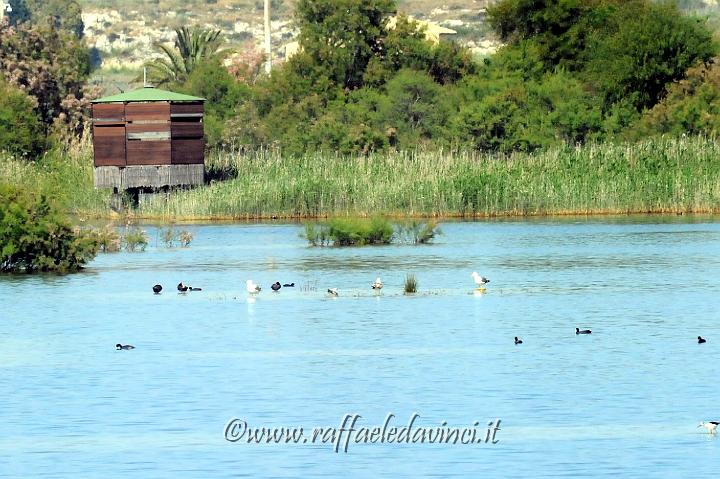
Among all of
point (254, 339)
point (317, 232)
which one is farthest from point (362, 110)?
point (254, 339)

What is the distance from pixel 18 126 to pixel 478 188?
2085cm

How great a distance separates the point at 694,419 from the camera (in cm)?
2161

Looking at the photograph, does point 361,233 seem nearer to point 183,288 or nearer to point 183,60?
point 183,288

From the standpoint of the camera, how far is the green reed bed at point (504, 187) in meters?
57.1

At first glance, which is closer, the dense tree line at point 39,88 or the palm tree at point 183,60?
the dense tree line at point 39,88

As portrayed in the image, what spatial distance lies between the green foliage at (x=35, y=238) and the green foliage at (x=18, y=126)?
26936 millimetres

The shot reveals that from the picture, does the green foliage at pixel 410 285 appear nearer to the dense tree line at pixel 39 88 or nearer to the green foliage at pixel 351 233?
the green foliage at pixel 351 233

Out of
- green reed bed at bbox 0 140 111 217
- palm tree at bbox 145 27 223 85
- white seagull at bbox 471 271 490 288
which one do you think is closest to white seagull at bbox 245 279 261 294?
white seagull at bbox 471 271 490 288

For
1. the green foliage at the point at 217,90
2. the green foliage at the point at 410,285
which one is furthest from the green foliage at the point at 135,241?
the green foliage at the point at 217,90

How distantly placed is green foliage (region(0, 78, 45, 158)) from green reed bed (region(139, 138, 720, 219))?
11.9 metres

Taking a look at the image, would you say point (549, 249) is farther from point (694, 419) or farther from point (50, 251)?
point (694, 419)

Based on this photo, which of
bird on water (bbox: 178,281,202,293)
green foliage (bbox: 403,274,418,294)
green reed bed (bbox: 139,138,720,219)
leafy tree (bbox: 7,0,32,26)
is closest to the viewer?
green foliage (bbox: 403,274,418,294)

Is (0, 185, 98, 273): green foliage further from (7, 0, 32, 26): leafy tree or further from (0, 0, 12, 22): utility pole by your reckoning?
(7, 0, 32, 26): leafy tree

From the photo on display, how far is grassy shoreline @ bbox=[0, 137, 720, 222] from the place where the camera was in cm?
5712
